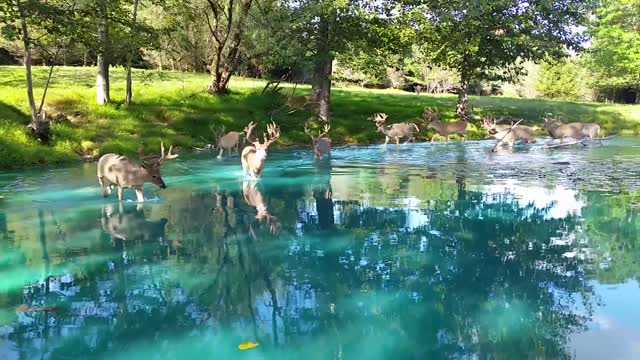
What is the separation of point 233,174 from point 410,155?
7.20m

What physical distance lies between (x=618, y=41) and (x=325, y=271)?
44503mm

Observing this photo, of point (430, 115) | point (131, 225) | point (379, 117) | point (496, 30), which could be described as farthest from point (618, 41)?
point (131, 225)

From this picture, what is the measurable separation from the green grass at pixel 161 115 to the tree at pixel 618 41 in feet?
31.9

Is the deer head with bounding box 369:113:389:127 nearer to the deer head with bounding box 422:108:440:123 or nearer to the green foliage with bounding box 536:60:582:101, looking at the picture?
the deer head with bounding box 422:108:440:123

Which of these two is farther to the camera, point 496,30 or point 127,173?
point 496,30

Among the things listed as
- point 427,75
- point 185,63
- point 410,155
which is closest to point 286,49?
point 410,155

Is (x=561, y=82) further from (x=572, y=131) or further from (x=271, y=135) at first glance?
(x=271, y=135)

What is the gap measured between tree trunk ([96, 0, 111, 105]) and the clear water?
21.9 ft

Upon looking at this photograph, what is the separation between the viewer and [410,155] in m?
21.5

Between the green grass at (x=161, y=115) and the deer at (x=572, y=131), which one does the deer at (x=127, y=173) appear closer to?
the green grass at (x=161, y=115)

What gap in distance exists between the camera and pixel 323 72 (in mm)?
27375

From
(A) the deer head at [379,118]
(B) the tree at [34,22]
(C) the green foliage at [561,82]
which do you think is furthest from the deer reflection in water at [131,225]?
(C) the green foliage at [561,82]

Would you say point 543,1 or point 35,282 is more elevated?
point 543,1

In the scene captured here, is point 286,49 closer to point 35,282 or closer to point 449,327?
point 35,282
